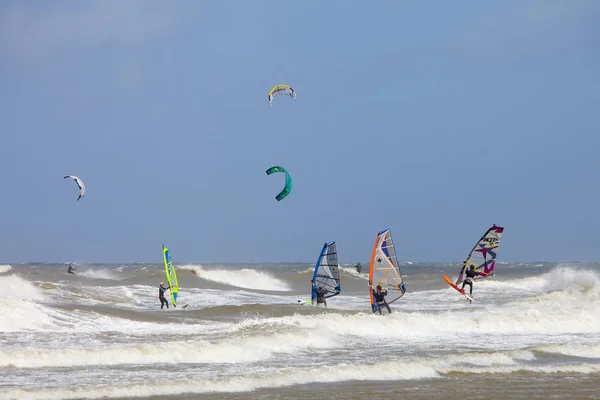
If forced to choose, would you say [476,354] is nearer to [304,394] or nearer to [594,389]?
[594,389]

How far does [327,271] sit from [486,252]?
4779 millimetres

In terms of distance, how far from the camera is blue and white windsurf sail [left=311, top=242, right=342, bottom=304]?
22.7 metres

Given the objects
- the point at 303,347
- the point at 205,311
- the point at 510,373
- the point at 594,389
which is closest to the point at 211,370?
the point at 303,347

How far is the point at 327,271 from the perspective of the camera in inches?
913

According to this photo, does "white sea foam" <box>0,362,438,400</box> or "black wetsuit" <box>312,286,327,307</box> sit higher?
"black wetsuit" <box>312,286,327,307</box>

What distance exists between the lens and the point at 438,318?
18578 mm

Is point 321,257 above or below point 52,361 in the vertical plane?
above

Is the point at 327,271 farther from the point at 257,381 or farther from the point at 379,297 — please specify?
the point at 257,381

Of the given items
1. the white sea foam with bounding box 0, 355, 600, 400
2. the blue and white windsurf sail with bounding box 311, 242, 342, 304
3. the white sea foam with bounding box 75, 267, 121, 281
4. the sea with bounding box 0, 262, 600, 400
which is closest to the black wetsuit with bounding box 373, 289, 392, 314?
the sea with bounding box 0, 262, 600, 400

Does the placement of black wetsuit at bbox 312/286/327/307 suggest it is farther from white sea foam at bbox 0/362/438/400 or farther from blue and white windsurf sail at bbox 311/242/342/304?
white sea foam at bbox 0/362/438/400

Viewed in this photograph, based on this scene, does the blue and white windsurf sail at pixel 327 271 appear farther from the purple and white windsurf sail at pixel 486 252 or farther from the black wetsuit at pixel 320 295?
the purple and white windsurf sail at pixel 486 252

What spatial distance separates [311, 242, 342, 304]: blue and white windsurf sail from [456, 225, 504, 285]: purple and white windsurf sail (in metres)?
3.85

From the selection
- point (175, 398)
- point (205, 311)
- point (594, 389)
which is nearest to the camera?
point (175, 398)

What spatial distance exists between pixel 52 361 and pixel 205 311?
32.5 feet
